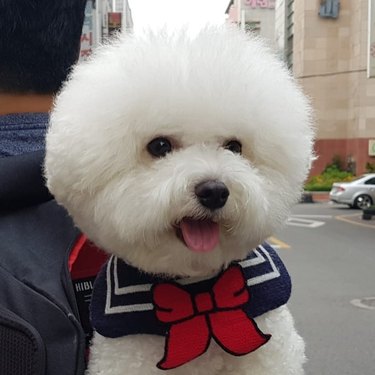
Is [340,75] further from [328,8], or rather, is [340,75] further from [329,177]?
[329,177]

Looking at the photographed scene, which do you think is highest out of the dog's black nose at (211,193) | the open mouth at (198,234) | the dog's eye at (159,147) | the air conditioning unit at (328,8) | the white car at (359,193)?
the air conditioning unit at (328,8)

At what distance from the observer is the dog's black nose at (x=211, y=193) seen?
38.8 inches

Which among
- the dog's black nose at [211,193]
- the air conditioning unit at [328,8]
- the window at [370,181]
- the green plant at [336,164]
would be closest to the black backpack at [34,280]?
the dog's black nose at [211,193]

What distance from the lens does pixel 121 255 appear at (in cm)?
109

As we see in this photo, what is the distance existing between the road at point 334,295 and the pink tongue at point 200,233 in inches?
7.4

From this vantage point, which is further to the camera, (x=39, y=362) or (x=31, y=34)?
(x=31, y=34)

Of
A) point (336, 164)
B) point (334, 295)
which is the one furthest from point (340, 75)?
point (334, 295)

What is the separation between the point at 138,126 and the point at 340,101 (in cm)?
2659

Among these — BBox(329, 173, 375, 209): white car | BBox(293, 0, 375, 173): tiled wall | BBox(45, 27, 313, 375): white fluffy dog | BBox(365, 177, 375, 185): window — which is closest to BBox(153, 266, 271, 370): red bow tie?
BBox(45, 27, 313, 375): white fluffy dog

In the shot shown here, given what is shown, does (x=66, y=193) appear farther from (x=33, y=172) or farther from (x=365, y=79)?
(x=365, y=79)

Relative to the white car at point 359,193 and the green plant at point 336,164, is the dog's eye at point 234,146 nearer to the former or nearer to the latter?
the white car at point 359,193

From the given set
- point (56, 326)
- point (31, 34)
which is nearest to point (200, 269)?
point (56, 326)

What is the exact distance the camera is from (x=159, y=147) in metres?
1.06

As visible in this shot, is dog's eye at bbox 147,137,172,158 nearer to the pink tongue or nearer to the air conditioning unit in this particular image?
the pink tongue
